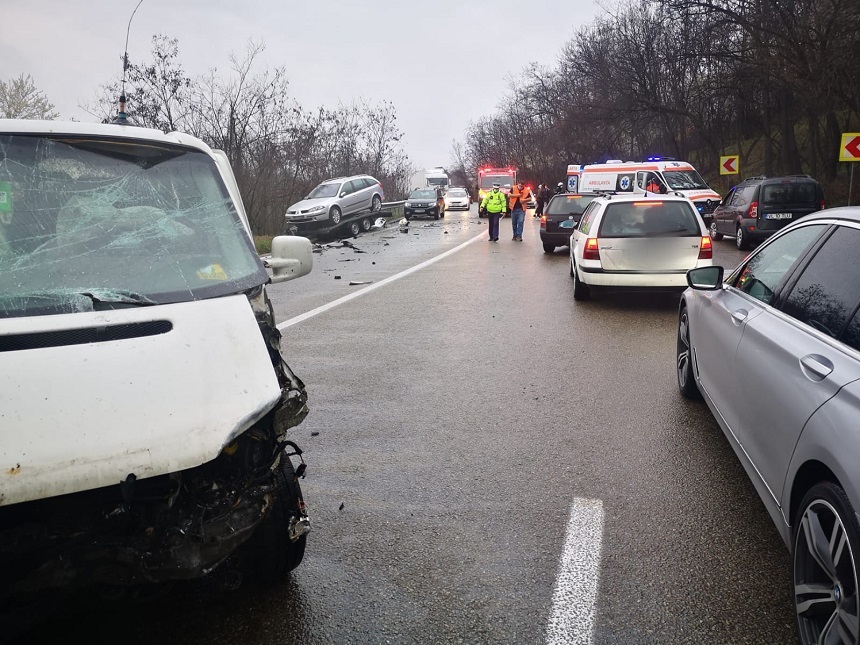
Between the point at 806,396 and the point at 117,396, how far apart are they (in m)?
2.40

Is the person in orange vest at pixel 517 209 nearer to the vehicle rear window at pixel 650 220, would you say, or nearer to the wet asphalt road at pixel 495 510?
the vehicle rear window at pixel 650 220

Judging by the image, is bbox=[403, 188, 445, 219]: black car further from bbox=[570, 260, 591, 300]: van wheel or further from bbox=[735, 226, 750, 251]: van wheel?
bbox=[570, 260, 591, 300]: van wheel

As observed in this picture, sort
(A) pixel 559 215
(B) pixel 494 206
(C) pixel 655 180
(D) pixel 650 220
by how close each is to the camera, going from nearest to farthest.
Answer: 1. (D) pixel 650 220
2. (A) pixel 559 215
3. (B) pixel 494 206
4. (C) pixel 655 180

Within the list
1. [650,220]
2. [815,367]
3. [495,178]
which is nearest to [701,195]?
[650,220]

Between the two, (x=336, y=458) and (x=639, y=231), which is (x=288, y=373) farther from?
(x=639, y=231)

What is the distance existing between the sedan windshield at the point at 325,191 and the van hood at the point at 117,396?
24.1 metres

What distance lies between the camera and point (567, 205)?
19.0 metres

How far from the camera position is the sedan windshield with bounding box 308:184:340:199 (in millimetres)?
26203

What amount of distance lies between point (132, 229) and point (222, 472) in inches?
51.2

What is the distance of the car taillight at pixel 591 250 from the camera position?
34.2ft

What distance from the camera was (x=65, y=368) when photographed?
7.54ft

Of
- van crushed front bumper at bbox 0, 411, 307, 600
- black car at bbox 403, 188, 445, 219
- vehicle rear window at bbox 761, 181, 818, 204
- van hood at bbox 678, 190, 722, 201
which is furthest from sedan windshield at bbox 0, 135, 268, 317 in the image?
black car at bbox 403, 188, 445, 219

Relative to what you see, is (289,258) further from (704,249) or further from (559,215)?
(559,215)

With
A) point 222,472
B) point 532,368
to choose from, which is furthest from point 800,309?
point 532,368
